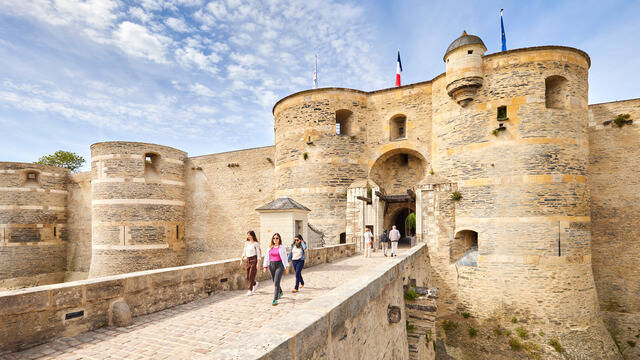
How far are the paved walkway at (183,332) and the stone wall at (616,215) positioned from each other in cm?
1493

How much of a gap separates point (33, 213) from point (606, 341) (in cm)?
3112

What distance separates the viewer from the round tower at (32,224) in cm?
1955

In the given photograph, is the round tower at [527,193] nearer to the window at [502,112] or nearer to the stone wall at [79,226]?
the window at [502,112]

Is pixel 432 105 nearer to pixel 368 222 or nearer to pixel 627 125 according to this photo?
pixel 368 222

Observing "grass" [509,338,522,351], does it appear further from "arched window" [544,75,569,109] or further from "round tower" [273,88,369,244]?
"arched window" [544,75,569,109]

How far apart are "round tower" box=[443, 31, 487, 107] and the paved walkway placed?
36.5 feet

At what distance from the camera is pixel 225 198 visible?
20.8m

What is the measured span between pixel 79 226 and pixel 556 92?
29273mm

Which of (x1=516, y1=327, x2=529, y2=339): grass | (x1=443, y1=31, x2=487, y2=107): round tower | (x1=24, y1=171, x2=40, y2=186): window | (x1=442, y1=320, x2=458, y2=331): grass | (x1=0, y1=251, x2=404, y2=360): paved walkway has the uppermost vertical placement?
(x1=443, y1=31, x2=487, y2=107): round tower

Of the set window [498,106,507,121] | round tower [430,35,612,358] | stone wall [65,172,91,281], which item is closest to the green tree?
round tower [430,35,612,358]

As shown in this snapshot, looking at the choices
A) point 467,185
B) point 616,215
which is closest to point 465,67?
point 467,185

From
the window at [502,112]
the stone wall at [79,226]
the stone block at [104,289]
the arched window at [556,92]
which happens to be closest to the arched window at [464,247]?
the window at [502,112]

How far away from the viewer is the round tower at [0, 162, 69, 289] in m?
19.5

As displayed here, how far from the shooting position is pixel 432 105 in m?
14.9
